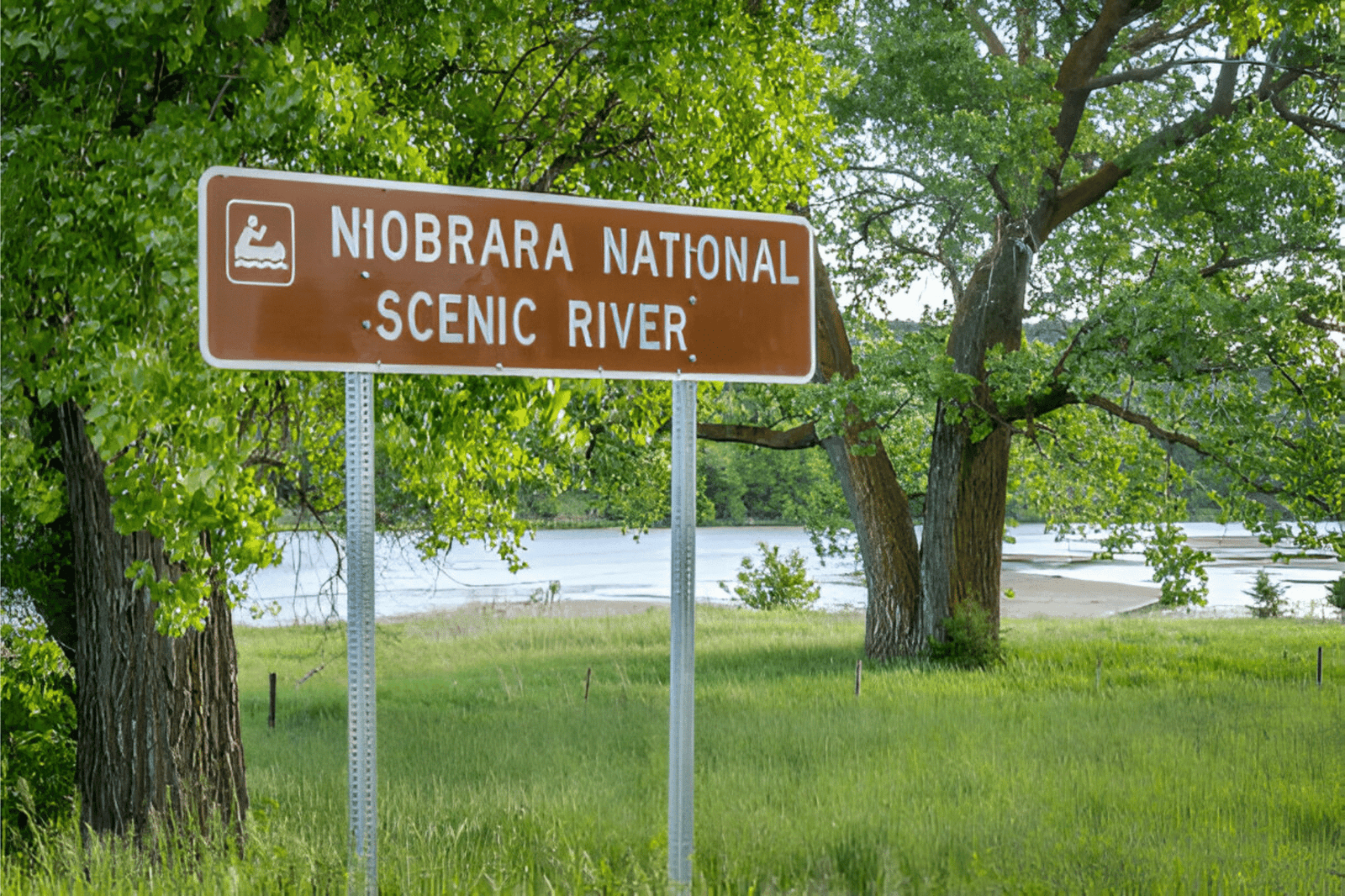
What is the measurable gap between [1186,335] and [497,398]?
7.96 metres

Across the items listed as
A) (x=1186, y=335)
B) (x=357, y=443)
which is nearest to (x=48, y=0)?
(x=357, y=443)

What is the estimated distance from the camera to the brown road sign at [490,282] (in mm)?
3084

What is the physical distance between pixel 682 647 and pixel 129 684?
3.66 meters

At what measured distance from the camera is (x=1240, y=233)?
1196cm

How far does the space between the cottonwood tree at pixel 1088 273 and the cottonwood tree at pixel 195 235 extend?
3530 millimetres

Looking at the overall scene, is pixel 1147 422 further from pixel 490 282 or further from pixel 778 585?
pixel 778 585


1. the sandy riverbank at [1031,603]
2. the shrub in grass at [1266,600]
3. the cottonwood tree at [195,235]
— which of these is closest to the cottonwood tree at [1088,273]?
the cottonwood tree at [195,235]

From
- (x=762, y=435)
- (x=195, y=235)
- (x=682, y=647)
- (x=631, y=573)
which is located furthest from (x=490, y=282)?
(x=631, y=573)

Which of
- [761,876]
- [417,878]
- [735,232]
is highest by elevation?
[735,232]

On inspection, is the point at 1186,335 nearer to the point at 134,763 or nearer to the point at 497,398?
the point at 497,398

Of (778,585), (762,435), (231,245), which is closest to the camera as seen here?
(231,245)

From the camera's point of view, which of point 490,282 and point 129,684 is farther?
point 129,684

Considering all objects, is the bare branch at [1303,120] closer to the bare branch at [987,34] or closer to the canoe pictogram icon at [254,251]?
the bare branch at [987,34]

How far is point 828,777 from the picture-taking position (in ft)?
27.0
